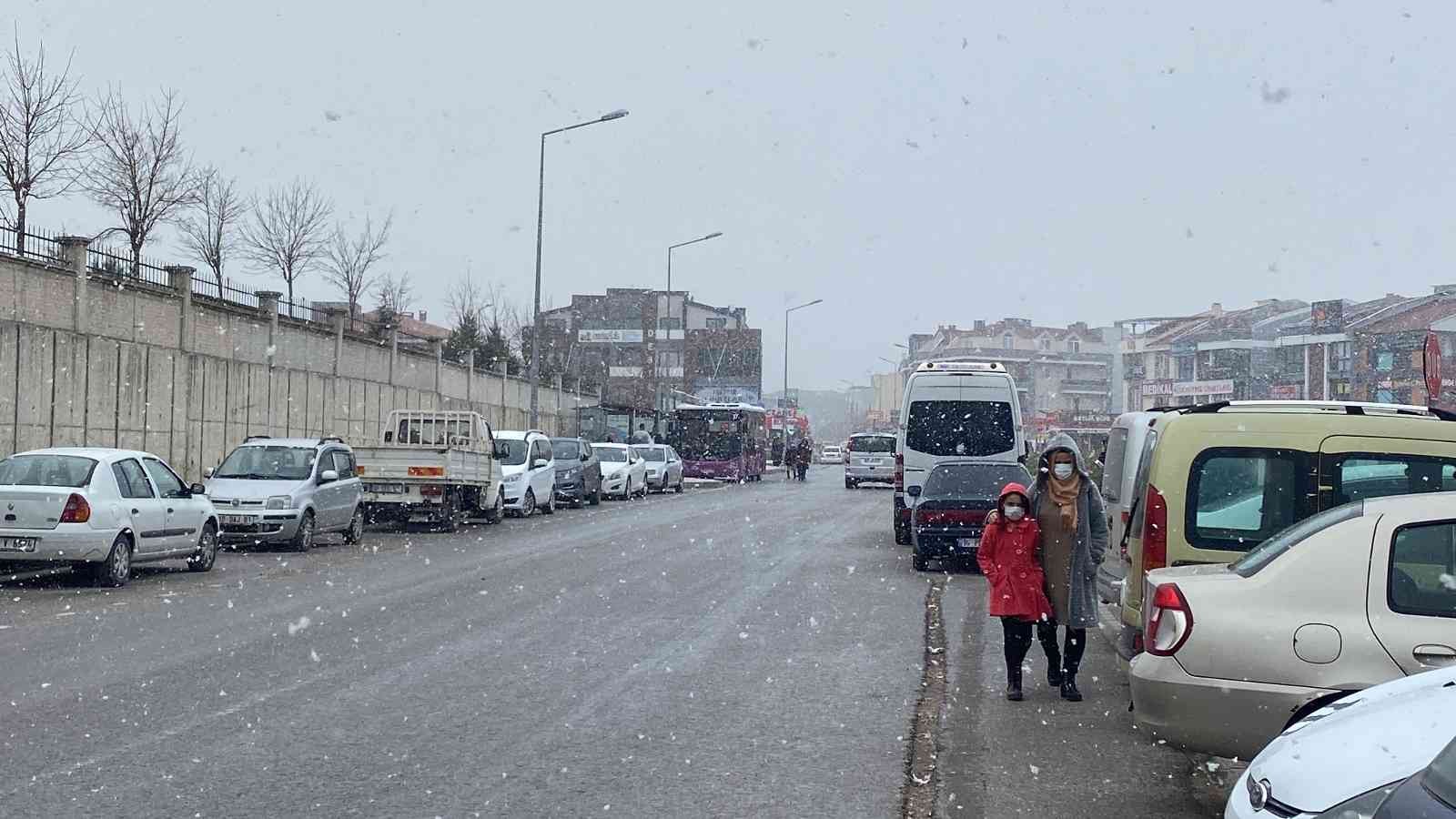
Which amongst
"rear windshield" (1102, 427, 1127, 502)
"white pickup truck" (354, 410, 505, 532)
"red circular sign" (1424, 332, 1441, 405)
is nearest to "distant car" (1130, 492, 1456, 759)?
"rear windshield" (1102, 427, 1127, 502)

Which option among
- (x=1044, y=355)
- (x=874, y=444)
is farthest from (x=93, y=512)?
(x=1044, y=355)

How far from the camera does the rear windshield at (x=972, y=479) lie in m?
19.5

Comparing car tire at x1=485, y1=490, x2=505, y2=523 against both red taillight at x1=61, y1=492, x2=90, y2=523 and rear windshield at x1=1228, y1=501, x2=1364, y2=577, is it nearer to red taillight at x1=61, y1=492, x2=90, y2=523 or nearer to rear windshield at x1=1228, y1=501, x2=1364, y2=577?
red taillight at x1=61, y1=492, x2=90, y2=523

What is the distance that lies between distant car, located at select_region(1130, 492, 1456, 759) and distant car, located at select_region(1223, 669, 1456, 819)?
5.05 ft

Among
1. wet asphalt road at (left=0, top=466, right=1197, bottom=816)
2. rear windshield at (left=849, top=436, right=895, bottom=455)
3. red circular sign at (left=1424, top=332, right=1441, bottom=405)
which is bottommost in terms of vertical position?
wet asphalt road at (left=0, top=466, right=1197, bottom=816)

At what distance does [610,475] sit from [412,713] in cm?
3369

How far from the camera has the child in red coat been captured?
376 inches

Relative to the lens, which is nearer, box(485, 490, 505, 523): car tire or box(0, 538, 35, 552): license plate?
box(0, 538, 35, 552): license plate

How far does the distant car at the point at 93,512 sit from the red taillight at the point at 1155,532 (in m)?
10.9

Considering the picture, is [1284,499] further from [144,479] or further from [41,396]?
[41,396]

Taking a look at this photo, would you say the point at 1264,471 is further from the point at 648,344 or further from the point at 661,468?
the point at 648,344

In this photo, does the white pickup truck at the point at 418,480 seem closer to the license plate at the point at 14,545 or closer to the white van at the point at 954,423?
the white van at the point at 954,423

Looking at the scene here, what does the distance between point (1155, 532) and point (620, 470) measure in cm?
3417

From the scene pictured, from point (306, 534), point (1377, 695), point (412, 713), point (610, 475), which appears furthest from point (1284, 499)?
point (610, 475)
